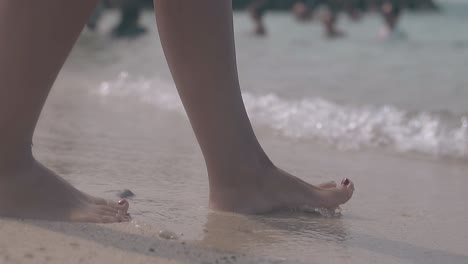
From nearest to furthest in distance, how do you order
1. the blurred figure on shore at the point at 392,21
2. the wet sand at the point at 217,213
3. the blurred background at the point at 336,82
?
1. the wet sand at the point at 217,213
2. the blurred background at the point at 336,82
3. the blurred figure on shore at the point at 392,21

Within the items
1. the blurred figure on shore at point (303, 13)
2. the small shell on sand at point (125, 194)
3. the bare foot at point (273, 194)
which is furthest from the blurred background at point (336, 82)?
the blurred figure on shore at point (303, 13)

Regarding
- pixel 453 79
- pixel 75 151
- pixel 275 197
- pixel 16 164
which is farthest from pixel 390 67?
pixel 16 164

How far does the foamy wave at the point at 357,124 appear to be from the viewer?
10.3 ft

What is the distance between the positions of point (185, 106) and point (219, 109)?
0.07m

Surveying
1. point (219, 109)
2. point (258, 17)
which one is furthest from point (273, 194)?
point (258, 17)

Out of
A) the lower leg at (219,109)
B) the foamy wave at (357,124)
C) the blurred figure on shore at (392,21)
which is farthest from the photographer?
the blurred figure on shore at (392,21)

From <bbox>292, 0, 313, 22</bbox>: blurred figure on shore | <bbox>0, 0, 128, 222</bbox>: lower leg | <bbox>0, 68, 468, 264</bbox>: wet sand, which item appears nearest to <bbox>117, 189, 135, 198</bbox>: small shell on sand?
<bbox>0, 68, 468, 264</bbox>: wet sand

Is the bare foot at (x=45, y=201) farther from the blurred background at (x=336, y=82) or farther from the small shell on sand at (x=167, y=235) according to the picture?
the blurred background at (x=336, y=82)

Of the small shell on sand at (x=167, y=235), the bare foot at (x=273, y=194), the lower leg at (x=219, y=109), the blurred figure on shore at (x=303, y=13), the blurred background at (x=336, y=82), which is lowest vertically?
the small shell on sand at (x=167, y=235)

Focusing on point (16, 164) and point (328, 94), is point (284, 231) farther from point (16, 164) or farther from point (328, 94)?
point (328, 94)

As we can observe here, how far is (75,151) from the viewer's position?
239cm

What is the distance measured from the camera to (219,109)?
5.21 feet

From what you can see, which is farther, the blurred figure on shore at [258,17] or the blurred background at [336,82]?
the blurred figure on shore at [258,17]

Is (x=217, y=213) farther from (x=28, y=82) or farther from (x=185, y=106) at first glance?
(x=28, y=82)
